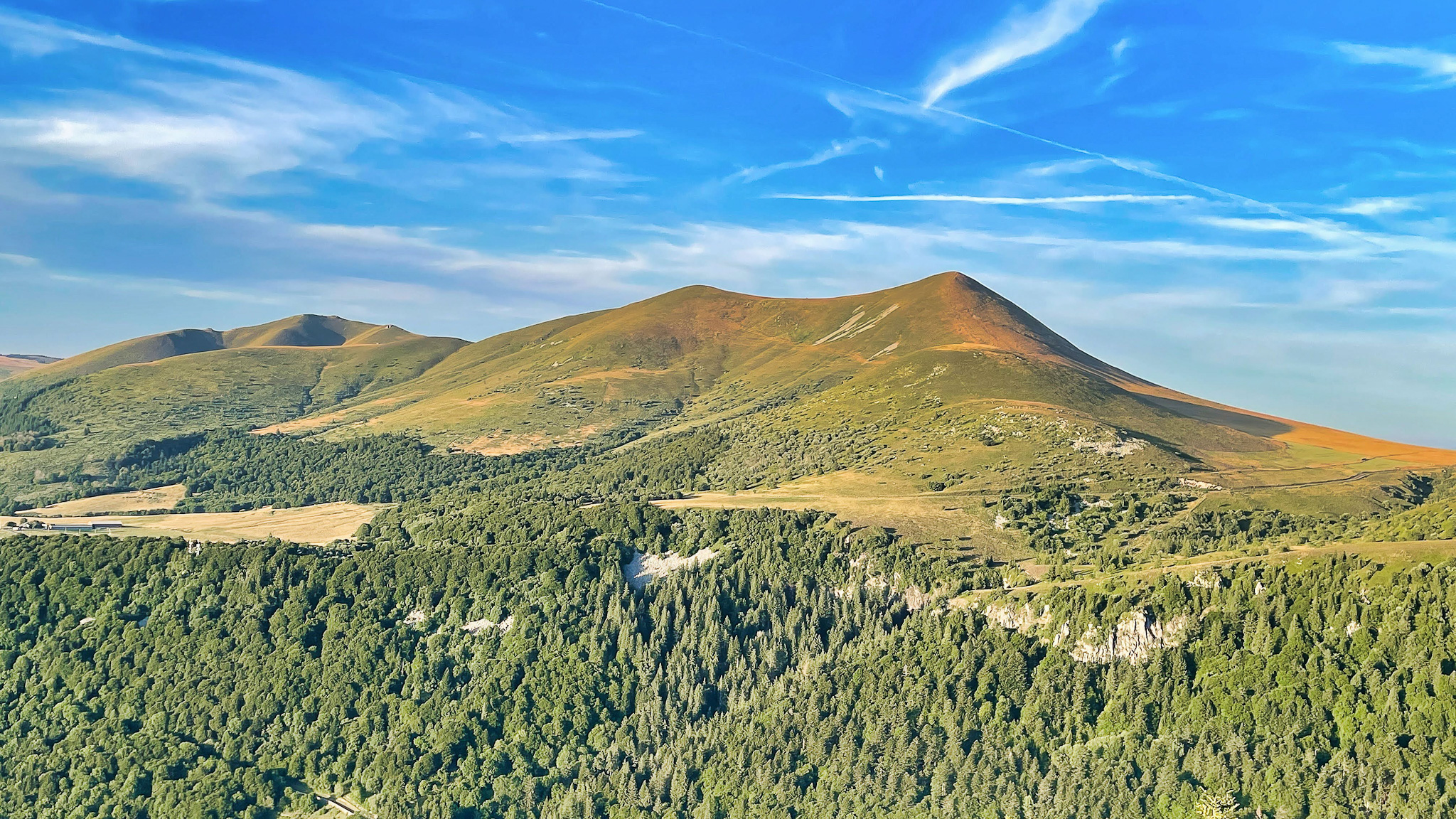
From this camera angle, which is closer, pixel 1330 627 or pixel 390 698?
pixel 1330 627

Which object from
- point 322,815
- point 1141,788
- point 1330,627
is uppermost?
point 1330,627

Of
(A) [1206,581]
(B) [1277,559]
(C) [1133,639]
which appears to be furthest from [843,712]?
(B) [1277,559]

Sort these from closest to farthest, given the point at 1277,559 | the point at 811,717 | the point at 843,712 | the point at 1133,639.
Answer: the point at 1133,639, the point at 843,712, the point at 811,717, the point at 1277,559

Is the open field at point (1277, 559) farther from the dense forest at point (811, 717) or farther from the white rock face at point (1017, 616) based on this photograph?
the white rock face at point (1017, 616)

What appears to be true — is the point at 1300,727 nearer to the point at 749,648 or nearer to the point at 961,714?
the point at 961,714

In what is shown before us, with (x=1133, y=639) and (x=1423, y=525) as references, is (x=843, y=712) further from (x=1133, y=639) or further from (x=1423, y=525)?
(x=1423, y=525)

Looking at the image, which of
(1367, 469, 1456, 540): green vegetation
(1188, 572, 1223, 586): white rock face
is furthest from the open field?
(1367, 469, 1456, 540): green vegetation

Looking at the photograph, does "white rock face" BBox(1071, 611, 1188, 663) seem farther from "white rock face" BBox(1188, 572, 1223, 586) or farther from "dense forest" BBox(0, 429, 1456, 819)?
"white rock face" BBox(1188, 572, 1223, 586)

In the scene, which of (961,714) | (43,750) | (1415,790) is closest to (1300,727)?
(1415,790)
